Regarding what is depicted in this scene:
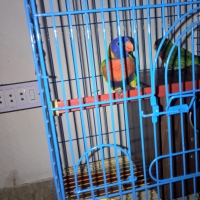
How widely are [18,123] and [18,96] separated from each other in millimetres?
124

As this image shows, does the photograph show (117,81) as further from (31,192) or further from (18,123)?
(31,192)

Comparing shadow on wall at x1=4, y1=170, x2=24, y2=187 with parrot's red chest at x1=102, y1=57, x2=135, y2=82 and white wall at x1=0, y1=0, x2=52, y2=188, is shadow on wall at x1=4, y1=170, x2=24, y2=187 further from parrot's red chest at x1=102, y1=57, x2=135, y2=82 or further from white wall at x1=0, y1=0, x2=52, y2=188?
parrot's red chest at x1=102, y1=57, x2=135, y2=82

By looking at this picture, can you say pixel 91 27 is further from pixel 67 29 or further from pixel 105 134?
pixel 105 134

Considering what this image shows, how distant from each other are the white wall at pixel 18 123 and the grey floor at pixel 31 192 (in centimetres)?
3

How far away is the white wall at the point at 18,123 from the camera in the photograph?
875 mm

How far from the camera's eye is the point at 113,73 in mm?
707

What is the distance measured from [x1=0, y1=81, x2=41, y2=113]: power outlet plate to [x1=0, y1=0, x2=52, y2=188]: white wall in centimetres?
2

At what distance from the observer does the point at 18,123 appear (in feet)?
3.17

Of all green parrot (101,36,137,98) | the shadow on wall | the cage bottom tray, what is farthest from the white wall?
green parrot (101,36,137,98)

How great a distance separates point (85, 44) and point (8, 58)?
32 cm

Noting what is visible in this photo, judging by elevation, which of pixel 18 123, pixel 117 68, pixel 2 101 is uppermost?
pixel 117 68

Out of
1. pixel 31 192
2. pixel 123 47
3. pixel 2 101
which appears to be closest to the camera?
pixel 123 47

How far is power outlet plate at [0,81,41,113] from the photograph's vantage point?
0.91 metres

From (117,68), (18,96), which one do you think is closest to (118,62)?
(117,68)
